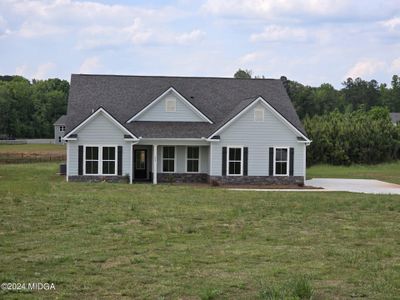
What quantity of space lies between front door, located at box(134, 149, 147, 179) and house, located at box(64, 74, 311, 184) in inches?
0.7

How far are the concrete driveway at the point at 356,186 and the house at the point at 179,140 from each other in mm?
1793

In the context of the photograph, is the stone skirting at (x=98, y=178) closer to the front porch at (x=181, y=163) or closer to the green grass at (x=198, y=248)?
the front porch at (x=181, y=163)

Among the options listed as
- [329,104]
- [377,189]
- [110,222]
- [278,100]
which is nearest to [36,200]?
[110,222]

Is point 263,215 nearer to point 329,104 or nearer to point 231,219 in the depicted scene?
point 231,219

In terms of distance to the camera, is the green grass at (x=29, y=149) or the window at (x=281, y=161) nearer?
the window at (x=281, y=161)

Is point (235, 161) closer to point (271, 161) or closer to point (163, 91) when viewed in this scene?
point (271, 161)

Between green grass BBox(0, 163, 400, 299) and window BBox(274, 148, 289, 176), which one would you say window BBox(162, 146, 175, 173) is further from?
green grass BBox(0, 163, 400, 299)

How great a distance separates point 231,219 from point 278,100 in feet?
76.0

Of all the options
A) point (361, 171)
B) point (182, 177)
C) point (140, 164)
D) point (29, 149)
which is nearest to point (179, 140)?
point (182, 177)

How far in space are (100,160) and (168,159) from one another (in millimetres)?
4084

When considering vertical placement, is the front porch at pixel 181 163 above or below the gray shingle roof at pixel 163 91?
below

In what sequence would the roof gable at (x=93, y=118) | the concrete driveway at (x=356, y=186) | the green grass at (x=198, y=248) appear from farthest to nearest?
the roof gable at (x=93, y=118)
the concrete driveway at (x=356, y=186)
the green grass at (x=198, y=248)

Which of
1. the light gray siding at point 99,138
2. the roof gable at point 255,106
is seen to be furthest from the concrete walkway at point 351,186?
the light gray siding at point 99,138

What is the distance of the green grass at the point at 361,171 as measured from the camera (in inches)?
1683
